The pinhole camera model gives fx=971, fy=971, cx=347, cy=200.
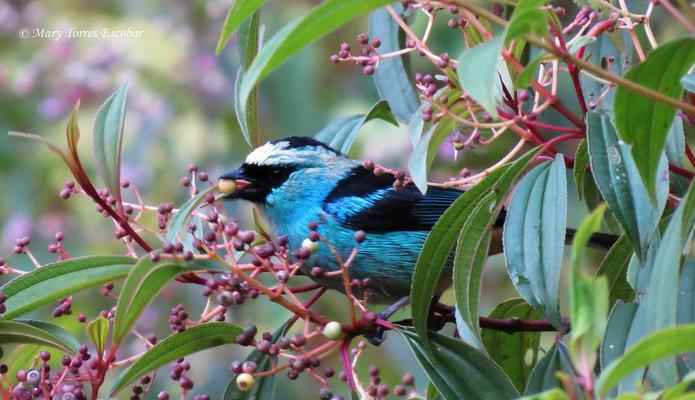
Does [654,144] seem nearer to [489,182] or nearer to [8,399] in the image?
[489,182]

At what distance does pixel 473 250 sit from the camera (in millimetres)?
2107

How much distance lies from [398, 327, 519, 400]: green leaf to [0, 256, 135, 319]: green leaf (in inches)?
29.0

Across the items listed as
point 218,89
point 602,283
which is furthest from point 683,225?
point 218,89

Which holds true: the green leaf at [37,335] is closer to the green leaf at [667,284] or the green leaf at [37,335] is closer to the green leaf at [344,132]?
the green leaf at [344,132]

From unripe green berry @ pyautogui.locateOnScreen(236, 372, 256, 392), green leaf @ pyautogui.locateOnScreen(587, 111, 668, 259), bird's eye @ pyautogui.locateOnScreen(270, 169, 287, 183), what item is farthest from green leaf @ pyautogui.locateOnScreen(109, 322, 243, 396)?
bird's eye @ pyautogui.locateOnScreen(270, 169, 287, 183)

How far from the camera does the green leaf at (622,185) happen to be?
1.93 meters

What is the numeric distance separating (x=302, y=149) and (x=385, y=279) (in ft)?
2.22

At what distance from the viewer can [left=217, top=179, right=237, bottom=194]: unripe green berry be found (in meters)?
3.02

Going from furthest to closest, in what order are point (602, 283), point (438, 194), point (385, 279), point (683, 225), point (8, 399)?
point (438, 194) → point (385, 279) → point (8, 399) → point (683, 225) → point (602, 283)

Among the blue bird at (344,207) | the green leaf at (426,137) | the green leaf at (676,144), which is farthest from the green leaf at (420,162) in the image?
the blue bird at (344,207)

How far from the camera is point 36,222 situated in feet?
20.7

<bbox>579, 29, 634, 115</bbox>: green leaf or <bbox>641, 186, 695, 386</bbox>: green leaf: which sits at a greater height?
<bbox>579, 29, 634, 115</bbox>: green leaf

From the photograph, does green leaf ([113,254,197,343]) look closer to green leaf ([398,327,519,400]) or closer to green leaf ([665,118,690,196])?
green leaf ([398,327,519,400])

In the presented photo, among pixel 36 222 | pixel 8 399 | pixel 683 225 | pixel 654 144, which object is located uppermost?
pixel 654 144
